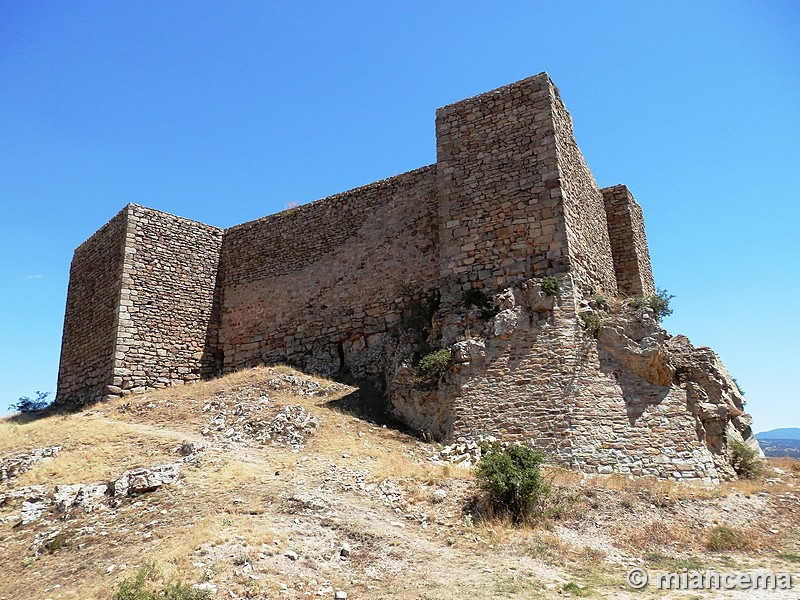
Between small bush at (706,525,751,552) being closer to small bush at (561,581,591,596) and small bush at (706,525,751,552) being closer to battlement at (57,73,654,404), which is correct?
small bush at (561,581,591,596)

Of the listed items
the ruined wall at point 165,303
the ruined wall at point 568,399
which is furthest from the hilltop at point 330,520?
the ruined wall at point 165,303

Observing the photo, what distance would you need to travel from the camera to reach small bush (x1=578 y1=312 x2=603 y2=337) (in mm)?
11586

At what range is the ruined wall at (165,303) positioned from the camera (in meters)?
17.0

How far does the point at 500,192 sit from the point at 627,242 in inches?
212

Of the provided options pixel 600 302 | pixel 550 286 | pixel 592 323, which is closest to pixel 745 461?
pixel 592 323

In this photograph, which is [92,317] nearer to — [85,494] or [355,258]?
[355,258]

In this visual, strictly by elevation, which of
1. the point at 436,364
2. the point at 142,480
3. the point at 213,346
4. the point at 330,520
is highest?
the point at 213,346

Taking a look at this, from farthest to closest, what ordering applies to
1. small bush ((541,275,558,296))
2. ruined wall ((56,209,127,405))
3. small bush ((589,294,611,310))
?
ruined wall ((56,209,127,405)) < small bush ((589,294,611,310)) < small bush ((541,275,558,296))

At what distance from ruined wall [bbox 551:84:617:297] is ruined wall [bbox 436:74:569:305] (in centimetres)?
32

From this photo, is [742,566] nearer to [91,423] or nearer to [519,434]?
[519,434]

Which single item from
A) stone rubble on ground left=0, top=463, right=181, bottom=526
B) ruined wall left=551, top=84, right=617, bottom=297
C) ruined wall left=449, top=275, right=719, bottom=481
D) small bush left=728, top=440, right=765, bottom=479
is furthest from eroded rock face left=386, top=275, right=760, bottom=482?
stone rubble on ground left=0, top=463, right=181, bottom=526

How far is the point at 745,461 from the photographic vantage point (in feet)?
37.1

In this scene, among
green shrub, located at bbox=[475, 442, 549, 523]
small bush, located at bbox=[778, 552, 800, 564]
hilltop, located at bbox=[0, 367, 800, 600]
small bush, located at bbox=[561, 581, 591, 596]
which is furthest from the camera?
green shrub, located at bbox=[475, 442, 549, 523]

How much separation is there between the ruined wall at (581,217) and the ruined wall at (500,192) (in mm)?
319
